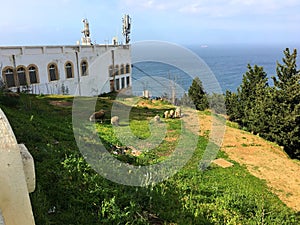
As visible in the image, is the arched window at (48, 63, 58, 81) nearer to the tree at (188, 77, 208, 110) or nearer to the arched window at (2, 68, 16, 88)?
the arched window at (2, 68, 16, 88)

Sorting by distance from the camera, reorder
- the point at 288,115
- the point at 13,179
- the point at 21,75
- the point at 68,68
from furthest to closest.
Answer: the point at 68,68 → the point at 21,75 → the point at 288,115 → the point at 13,179

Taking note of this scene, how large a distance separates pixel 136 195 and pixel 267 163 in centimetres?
628

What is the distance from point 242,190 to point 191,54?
149 inches

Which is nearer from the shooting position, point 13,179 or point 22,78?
point 13,179

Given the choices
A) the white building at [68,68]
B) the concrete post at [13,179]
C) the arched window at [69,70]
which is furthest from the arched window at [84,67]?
the concrete post at [13,179]

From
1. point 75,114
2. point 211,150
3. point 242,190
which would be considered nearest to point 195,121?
point 211,150

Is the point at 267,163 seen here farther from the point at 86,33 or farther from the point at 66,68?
the point at 86,33

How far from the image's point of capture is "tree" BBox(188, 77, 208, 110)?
893 inches

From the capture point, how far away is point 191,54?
282 inches

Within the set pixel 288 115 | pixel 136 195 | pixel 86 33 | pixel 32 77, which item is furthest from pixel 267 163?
pixel 86 33

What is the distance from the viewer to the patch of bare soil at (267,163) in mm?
7073

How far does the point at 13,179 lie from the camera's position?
1020 mm

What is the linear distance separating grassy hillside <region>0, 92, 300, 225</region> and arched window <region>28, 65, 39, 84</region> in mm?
10087

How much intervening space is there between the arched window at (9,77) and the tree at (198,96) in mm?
14064
